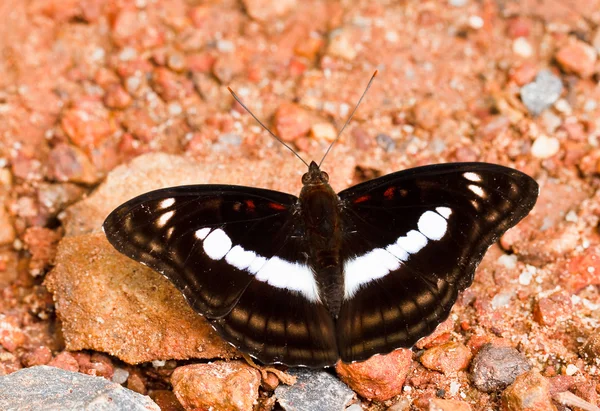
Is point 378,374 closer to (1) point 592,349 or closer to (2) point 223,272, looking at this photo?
(2) point 223,272

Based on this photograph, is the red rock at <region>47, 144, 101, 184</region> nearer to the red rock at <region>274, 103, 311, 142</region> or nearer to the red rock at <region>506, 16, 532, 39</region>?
the red rock at <region>274, 103, 311, 142</region>

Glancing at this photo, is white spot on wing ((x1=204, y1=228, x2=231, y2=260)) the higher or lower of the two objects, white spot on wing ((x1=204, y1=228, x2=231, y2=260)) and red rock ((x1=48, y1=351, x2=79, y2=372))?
the higher

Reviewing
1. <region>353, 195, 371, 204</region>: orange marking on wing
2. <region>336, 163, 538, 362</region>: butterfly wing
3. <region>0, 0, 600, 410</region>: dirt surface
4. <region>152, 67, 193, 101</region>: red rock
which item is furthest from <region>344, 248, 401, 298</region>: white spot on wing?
<region>152, 67, 193, 101</region>: red rock

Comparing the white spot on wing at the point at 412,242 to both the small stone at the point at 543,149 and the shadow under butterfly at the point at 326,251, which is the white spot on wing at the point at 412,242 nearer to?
the shadow under butterfly at the point at 326,251

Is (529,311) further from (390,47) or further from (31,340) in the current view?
(31,340)

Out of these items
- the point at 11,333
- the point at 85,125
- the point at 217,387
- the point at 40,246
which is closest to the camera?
the point at 217,387

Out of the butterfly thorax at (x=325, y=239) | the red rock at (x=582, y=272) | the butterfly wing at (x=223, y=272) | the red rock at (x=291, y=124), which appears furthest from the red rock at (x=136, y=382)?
the red rock at (x=582, y=272)

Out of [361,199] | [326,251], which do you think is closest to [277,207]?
[326,251]
